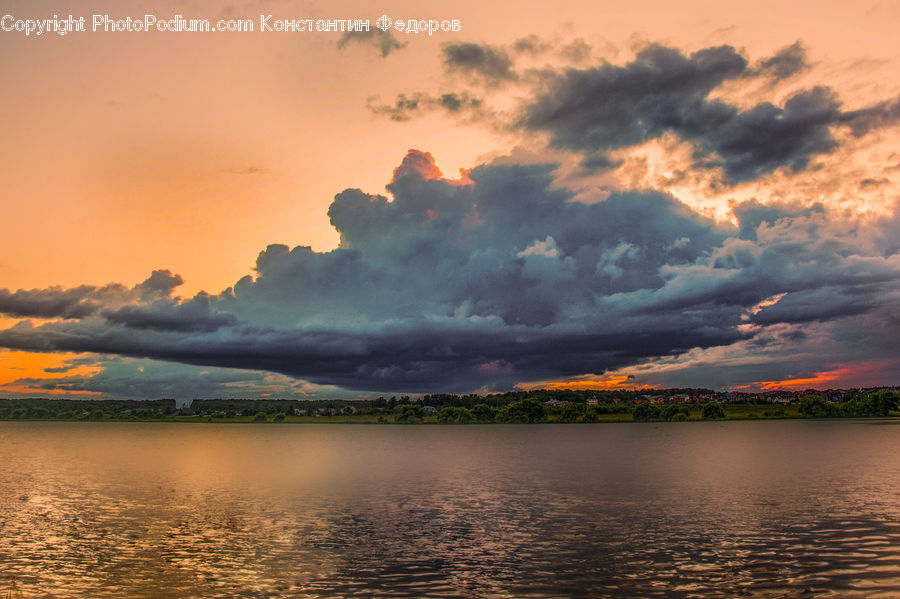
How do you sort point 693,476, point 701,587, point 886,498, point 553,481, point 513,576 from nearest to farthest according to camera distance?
1. point 701,587
2. point 513,576
3. point 886,498
4. point 553,481
5. point 693,476

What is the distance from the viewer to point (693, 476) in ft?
328

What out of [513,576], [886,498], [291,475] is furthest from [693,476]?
[513,576]

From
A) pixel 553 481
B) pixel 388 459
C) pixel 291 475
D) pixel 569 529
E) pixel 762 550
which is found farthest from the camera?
pixel 388 459

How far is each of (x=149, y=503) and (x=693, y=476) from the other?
246 ft

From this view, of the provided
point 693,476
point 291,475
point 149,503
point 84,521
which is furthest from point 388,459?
point 84,521

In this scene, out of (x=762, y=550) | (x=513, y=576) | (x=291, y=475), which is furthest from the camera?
(x=291, y=475)

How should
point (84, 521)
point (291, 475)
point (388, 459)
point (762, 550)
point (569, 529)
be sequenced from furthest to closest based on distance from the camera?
1. point (388, 459)
2. point (291, 475)
3. point (84, 521)
4. point (569, 529)
5. point (762, 550)

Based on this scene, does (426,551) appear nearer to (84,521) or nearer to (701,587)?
(701,587)

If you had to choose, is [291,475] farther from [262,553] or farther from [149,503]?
[262,553]

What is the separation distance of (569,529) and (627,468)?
218 ft

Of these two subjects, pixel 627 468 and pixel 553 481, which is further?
pixel 627 468

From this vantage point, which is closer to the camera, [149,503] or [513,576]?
[513,576]

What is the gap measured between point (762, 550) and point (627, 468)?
72477 millimetres

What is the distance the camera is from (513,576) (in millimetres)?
38062
